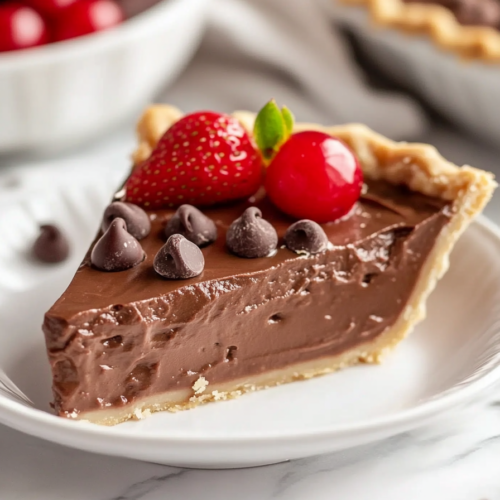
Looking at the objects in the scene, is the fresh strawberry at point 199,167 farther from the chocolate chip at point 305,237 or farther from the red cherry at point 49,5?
the red cherry at point 49,5

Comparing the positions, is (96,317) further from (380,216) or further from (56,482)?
(380,216)

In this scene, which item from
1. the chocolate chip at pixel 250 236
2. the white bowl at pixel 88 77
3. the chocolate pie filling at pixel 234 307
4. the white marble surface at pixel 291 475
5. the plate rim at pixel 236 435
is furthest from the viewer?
the white bowl at pixel 88 77

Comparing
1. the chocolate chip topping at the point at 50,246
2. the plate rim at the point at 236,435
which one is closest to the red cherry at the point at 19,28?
the chocolate chip topping at the point at 50,246

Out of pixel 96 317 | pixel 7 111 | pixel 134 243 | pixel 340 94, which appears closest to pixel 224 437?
pixel 96 317

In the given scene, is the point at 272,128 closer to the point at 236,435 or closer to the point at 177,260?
the point at 177,260

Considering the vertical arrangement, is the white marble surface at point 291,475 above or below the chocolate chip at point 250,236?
below
